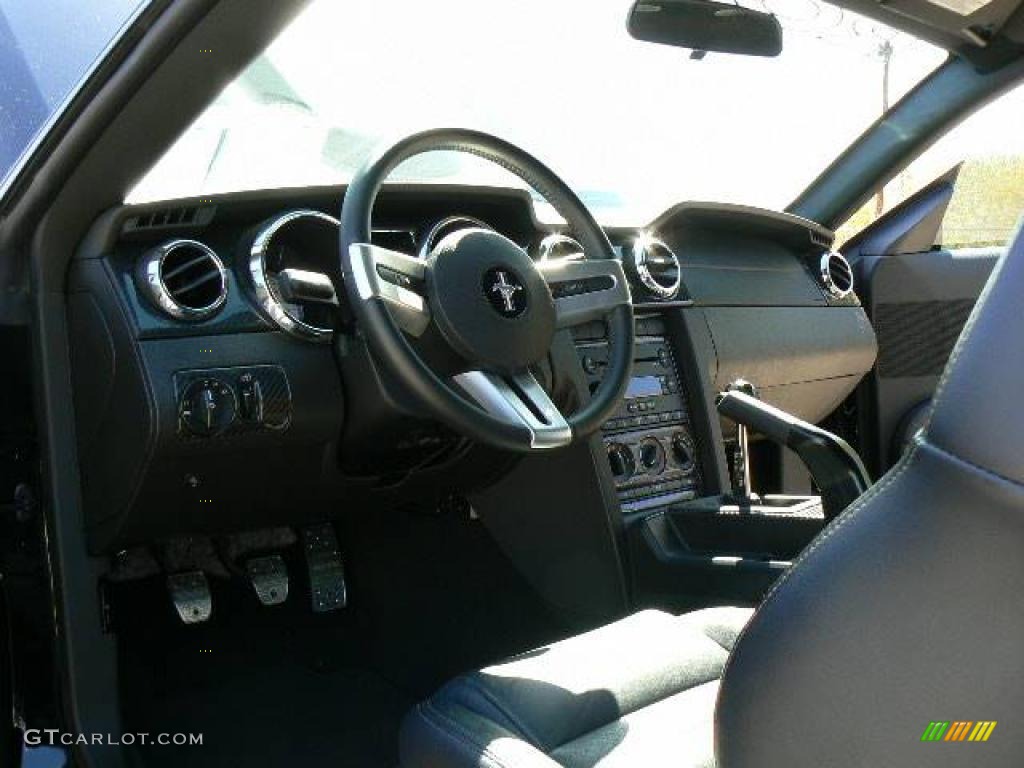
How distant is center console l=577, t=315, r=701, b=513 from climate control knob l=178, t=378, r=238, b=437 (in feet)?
2.64

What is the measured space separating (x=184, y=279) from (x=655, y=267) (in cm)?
113

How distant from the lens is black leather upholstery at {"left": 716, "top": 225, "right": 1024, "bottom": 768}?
0.77 metres

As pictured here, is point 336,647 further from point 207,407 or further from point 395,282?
point 395,282

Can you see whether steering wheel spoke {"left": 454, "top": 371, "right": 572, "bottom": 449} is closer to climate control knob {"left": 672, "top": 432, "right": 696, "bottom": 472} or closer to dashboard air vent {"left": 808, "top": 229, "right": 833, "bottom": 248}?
climate control knob {"left": 672, "top": 432, "right": 696, "bottom": 472}

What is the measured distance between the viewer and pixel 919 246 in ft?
10.9

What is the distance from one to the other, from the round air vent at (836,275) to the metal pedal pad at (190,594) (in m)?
1.79

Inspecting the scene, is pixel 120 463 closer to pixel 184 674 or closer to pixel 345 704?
pixel 184 674

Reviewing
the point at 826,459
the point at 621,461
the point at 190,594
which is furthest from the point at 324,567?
the point at 826,459

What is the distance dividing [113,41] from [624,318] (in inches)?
35.4

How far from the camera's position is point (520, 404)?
5.84 ft

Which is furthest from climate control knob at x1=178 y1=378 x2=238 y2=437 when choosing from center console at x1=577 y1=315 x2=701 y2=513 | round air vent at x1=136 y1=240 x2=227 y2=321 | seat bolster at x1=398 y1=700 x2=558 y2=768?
center console at x1=577 y1=315 x2=701 y2=513

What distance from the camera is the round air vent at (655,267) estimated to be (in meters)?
2.67

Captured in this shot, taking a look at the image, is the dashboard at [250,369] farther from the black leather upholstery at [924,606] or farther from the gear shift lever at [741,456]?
the black leather upholstery at [924,606]

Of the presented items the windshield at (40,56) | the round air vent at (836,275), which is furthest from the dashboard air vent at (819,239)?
the windshield at (40,56)
